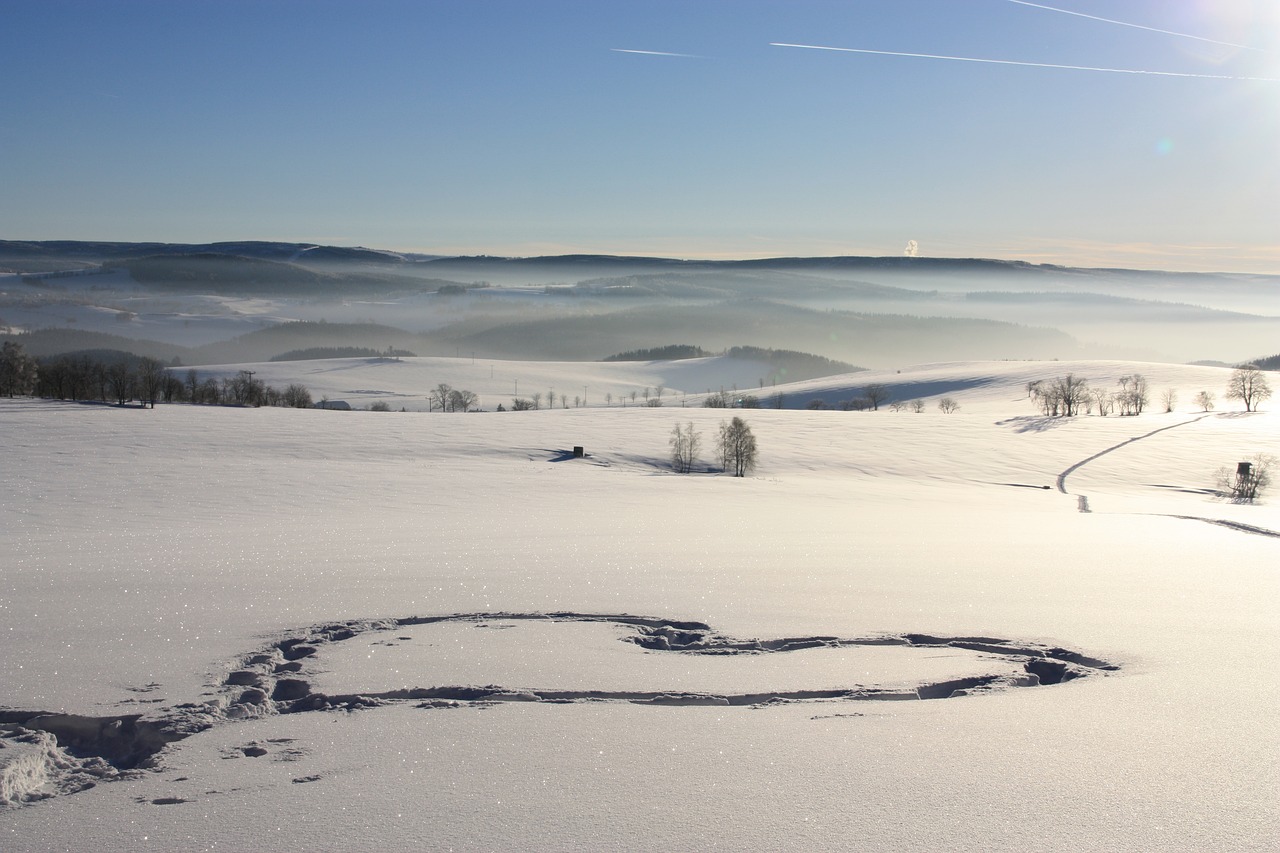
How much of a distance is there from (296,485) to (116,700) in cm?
2311

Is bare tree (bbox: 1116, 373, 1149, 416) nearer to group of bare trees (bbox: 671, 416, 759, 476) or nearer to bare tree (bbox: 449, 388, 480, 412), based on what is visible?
group of bare trees (bbox: 671, 416, 759, 476)

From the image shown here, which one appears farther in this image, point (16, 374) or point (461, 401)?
point (461, 401)

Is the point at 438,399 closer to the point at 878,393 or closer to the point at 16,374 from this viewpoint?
the point at 878,393

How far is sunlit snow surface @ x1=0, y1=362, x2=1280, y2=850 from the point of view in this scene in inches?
165

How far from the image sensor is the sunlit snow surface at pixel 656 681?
420 centimetres

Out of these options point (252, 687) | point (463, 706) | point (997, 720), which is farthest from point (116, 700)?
point (997, 720)

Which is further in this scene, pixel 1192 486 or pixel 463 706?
pixel 1192 486

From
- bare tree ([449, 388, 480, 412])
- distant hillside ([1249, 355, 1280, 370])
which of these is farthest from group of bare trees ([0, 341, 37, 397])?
distant hillside ([1249, 355, 1280, 370])

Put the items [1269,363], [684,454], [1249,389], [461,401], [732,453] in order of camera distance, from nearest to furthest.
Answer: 1. [732,453]
2. [684,454]
3. [1249,389]
4. [461,401]
5. [1269,363]

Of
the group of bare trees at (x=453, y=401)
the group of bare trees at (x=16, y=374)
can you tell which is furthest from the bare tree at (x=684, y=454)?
the group of bare trees at (x=453, y=401)

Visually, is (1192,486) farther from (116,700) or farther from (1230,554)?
(116,700)

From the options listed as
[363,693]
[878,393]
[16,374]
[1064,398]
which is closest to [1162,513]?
[363,693]

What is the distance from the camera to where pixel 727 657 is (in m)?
6.85

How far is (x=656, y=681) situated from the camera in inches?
243
